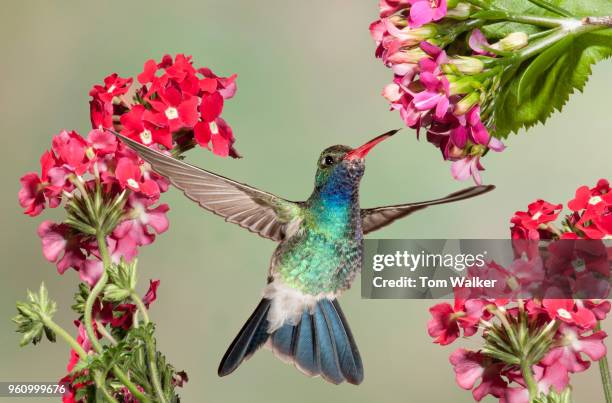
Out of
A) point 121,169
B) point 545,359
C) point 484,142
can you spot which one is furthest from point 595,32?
point 121,169

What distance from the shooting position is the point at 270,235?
1.26m

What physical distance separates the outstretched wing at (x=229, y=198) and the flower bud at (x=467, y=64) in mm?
345

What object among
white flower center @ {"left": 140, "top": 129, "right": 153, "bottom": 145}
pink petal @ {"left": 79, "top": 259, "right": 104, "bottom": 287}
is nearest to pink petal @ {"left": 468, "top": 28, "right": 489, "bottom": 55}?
white flower center @ {"left": 140, "top": 129, "right": 153, "bottom": 145}

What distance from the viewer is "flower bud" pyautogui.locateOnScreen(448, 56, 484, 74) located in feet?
3.24

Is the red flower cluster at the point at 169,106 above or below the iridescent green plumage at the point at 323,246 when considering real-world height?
above

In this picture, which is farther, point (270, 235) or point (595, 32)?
point (270, 235)

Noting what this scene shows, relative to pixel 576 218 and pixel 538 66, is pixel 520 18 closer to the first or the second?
pixel 538 66

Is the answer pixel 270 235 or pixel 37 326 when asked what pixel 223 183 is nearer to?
pixel 270 235

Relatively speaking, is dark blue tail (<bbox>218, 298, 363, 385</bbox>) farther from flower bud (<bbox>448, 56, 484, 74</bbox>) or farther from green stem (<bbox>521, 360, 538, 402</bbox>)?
flower bud (<bbox>448, 56, 484, 74</bbox>)

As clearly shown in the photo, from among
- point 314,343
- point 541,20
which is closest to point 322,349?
point 314,343

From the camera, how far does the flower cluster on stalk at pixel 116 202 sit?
978 mm

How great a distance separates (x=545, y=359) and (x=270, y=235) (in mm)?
473

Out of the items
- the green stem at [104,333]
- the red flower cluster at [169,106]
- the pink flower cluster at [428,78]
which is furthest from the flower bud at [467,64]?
the green stem at [104,333]

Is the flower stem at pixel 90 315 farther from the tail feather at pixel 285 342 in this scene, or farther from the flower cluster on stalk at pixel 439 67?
the flower cluster on stalk at pixel 439 67
